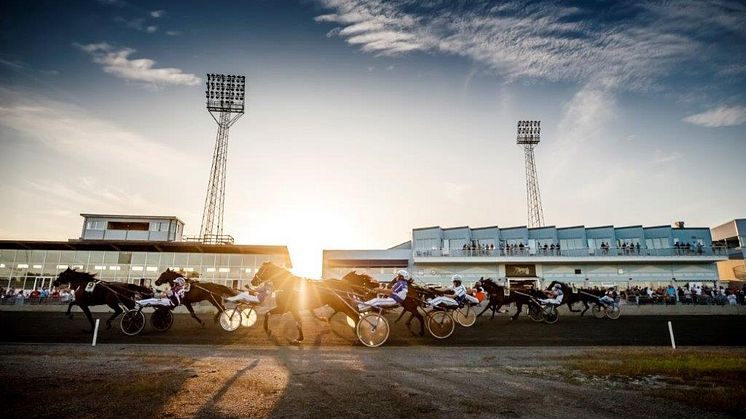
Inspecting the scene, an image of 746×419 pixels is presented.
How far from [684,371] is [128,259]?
41818 millimetres

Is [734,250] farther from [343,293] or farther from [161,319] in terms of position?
[161,319]

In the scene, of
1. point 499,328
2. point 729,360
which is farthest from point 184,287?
point 729,360

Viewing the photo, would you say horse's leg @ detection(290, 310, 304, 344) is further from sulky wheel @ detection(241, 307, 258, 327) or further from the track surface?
sulky wheel @ detection(241, 307, 258, 327)

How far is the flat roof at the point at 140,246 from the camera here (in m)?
34.5

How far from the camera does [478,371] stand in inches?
278

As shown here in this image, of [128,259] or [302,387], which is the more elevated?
[128,259]

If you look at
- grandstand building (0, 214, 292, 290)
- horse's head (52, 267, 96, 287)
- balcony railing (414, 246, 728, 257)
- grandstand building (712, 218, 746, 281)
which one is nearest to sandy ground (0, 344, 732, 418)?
horse's head (52, 267, 96, 287)

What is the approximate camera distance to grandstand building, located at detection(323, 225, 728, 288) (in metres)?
41.8

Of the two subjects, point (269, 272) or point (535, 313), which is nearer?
point (269, 272)

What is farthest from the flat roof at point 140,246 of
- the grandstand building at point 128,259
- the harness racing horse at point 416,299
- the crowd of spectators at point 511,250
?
the harness racing horse at point 416,299

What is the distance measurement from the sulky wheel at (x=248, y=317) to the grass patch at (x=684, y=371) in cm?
1052

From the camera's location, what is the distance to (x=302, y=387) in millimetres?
5652

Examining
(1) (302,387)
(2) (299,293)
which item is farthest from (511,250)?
(1) (302,387)

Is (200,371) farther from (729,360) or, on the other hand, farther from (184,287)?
(729,360)
